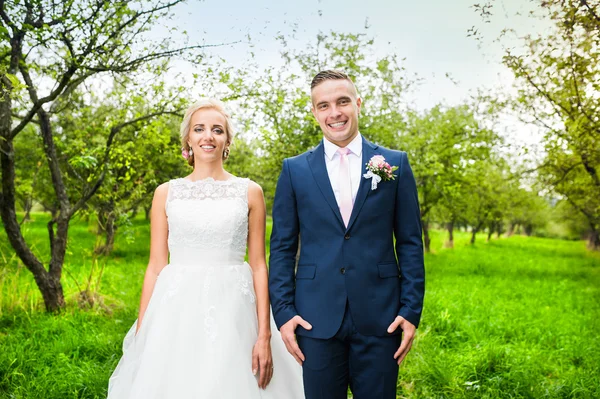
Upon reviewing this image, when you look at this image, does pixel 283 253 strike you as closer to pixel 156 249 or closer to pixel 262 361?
pixel 262 361

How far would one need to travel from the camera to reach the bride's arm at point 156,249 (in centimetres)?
352

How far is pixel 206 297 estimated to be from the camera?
3414 mm

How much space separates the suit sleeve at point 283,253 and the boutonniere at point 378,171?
49 cm

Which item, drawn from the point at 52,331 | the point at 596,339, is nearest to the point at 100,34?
the point at 52,331

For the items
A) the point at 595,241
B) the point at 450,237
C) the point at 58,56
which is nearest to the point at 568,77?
the point at 58,56

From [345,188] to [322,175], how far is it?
0.16 m

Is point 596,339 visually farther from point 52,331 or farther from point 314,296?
point 52,331

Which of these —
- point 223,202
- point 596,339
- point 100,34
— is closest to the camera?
point 223,202

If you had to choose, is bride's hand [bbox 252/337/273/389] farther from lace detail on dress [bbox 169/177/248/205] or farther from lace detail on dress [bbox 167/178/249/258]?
lace detail on dress [bbox 169/177/248/205]

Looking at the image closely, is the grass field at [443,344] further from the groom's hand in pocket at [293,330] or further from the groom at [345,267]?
the groom's hand in pocket at [293,330]

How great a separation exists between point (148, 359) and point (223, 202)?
1.16 meters

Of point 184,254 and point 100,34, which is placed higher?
point 100,34

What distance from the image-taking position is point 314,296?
112 inches

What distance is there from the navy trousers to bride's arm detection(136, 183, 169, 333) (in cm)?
128
